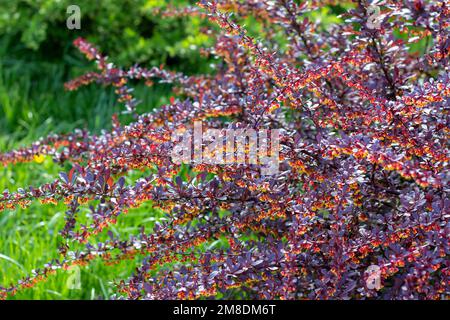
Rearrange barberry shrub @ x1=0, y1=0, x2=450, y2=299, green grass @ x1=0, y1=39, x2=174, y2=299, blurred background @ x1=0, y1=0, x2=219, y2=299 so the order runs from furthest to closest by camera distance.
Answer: blurred background @ x1=0, y1=0, x2=219, y2=299, green grass @ x1=0, y1=39, x2=174, y2=299, barberry shrub @ x1=0, y1=0, x2=450, y2=299

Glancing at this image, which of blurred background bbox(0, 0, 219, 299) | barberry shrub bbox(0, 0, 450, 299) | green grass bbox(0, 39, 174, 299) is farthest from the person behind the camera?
blurred background bbox(0, 0, 219, 299)

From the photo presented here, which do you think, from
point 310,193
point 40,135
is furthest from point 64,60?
point 310,193

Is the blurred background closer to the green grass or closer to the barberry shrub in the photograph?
the green grass

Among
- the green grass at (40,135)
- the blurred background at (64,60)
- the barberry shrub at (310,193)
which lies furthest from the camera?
the blurred background at (64,60)

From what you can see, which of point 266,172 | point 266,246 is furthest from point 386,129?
point 266,246

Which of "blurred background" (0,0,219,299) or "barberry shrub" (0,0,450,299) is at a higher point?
"blurred background" (0,0,219,299)

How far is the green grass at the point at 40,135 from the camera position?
2.66 meters

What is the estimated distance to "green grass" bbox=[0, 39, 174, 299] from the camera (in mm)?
2660

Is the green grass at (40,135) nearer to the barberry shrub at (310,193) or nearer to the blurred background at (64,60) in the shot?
the blurred background at (64,60)

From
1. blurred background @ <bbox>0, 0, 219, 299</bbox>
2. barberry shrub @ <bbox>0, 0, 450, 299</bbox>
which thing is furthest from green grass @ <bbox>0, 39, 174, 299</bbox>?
barberry shrub @ <bbox>0, 0, 450, 299</bbox>

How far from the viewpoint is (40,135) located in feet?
12.1

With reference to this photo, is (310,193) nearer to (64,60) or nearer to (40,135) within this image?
(40,135)

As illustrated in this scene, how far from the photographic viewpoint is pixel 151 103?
3.99m

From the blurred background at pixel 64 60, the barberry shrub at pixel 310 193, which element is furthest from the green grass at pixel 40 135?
the barberry shrub at pixel 310 193
